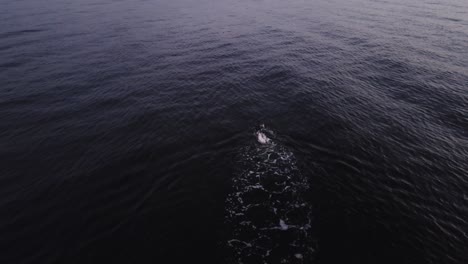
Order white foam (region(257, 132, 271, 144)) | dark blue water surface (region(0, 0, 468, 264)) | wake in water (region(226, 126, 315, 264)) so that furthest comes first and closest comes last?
1. white foam (region(257, 132, 271, 144))
2. dark blue water surface (region(0, 0, 468, 264))
3. wake in water (region(226, 126, 315, 264))

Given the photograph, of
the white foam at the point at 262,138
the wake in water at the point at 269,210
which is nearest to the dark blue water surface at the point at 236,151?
the wake in water at the point at 269,210

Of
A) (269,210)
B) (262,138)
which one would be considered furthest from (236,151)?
(269,210)

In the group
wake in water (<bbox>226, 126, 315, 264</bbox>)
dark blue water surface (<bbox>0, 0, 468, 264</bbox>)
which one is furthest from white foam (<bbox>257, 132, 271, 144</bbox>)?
wake in water (<bbox>226, 126, 315, 264</bbox>)

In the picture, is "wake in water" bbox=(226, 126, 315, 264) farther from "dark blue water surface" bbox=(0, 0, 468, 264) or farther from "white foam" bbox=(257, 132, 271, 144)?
"white foam" bbox=(257, 132, 271, 144)

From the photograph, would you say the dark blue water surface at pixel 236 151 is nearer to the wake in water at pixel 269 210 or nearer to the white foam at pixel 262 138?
the wake in water at pixel 269 210

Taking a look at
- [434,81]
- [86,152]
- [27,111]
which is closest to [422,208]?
[434,81]

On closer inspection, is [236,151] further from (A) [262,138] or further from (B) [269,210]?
(B) [269,210]
